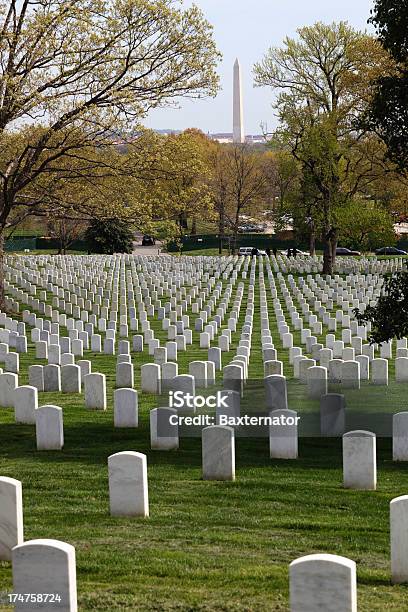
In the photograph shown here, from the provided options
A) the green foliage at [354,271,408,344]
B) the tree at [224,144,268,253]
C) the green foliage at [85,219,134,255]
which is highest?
the tree at [224,144,268,253]

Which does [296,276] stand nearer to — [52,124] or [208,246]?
[52,124]

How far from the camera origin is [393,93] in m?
12.3

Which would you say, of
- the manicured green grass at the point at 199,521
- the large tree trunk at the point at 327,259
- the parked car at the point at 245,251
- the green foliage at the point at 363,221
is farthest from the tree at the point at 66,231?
the manicured green grass at the point at 199,521

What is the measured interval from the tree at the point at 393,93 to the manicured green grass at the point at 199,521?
3.62m

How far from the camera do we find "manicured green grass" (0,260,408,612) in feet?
20.3

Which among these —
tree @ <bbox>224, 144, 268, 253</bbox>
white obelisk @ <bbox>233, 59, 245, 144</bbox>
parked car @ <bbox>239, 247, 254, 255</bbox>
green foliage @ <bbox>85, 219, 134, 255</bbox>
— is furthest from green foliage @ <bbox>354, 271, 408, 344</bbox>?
white obelisk @ <bbox>233, 59, 245, 144</bbox>

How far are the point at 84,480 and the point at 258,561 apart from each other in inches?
124

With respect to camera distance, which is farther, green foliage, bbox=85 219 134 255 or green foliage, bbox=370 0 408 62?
green foliage, bbox=85 219 134 255

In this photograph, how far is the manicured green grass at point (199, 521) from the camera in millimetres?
6191

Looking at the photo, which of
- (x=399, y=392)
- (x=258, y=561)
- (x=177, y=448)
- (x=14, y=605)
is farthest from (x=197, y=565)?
(x=399, y=392)

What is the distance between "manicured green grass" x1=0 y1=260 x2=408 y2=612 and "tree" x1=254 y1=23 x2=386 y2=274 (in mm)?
31790

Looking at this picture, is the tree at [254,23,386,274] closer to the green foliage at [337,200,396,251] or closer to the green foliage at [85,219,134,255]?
the green foliage at [337,200,396,251]

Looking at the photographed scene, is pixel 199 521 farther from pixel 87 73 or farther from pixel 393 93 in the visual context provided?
pixel 87 73

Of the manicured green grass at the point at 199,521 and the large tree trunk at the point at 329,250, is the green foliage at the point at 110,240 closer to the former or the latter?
the large tree trunk at the point at 329,250
